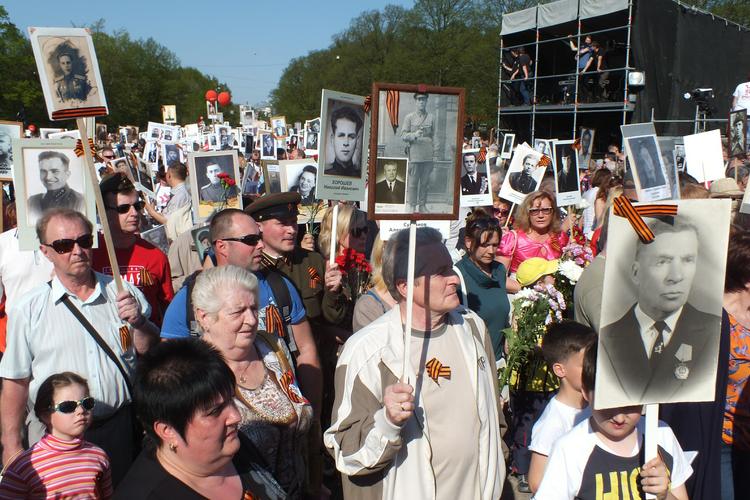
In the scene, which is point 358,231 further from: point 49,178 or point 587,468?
point 587,468

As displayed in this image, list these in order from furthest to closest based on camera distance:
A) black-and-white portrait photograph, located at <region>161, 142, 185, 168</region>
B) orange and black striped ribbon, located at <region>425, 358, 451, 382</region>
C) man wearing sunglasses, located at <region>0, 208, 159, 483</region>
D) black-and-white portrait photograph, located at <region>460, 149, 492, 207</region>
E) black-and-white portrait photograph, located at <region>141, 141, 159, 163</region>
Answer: black-and-white portrait photograph, located at <region>141, 141, 159, 163</region>, black-and-white portrait photograph, located at <region>161, 142, 185, 168</region>, black-and-white portrait photograph, located at <region>460, 149, 492, 207</region>, man wearing sunglasses, located at <region>0, 208, 159, 483</region>, orange and black striped ribbon, located at <region>425, 358, 451, 382</region>

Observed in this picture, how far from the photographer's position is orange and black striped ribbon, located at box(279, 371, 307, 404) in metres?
2.93

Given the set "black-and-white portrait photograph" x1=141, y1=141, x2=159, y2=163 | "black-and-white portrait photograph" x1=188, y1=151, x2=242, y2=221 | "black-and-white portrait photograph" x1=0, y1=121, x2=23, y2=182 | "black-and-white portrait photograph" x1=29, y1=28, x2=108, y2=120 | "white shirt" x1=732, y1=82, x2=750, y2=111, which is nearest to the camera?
"black-and-white portrait photograph" x1=29, y1=28, x2=108, y2=120

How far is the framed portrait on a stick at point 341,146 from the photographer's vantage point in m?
4.11

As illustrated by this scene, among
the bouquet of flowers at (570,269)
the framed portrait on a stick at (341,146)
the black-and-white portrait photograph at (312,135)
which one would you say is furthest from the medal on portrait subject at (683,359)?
the black-and-white portrait photograph at (312,135)

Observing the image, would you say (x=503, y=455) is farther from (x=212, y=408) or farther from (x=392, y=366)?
(x=212, y=408)


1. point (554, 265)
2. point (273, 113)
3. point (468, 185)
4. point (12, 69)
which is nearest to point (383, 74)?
point (273, 113)

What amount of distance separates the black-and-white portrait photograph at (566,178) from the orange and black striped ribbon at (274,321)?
16.7ft

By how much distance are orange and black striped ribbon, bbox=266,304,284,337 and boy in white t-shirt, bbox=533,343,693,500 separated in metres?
1.56

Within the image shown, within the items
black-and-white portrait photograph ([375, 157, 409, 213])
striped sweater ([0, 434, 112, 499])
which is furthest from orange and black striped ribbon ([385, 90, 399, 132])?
striped sweater ([0, 434, 112, 499])

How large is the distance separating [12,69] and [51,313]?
4730 centimetres

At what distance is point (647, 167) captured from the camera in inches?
227

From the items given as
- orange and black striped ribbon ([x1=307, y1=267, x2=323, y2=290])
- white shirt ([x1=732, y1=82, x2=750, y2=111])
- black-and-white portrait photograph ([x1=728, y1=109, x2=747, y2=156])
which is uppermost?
white shirt ([x1=732, y1=82, x2=750, y2=111])

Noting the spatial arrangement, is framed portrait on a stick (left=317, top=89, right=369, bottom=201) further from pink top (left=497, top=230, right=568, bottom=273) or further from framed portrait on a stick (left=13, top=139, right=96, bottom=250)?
Answer: pink top (left=497, top=230, right=568, bottom=273)
